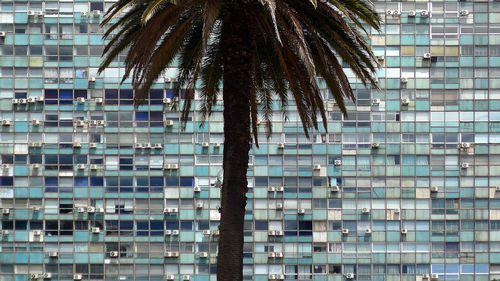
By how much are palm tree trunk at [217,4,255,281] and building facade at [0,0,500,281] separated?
36391mm

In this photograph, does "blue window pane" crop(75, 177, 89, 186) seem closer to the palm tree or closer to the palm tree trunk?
the palm tree

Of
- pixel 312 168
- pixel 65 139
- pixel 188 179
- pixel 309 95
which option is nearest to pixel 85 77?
pixel 65 139

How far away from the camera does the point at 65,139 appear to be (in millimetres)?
68438

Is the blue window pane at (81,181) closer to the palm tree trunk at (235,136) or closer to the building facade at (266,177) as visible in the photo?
the building facade at (266,177)

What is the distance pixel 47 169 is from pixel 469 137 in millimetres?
25374

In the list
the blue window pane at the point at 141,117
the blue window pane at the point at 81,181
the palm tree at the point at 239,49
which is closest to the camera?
the palm tree at the point at 239,49

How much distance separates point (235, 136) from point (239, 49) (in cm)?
244

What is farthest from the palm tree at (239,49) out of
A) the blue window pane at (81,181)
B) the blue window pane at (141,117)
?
the blue window pane at (81,181)

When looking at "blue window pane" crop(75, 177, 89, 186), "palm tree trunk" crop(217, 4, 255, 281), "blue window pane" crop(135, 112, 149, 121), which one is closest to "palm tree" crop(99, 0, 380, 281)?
"palm tree trunk" crop(217, 4, 255, 281)

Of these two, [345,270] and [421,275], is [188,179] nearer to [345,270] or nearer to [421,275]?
[345,270]

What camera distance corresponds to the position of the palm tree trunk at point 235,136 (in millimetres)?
31156

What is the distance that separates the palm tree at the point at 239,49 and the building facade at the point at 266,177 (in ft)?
111

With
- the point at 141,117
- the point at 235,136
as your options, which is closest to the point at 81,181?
Result: the point at 141,117

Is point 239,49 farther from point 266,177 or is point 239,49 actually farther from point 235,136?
point 266,177
